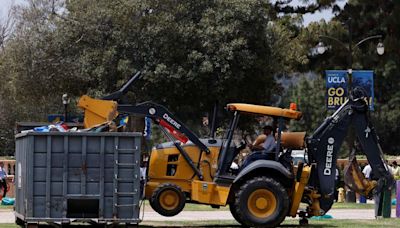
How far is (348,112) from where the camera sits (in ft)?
71.7

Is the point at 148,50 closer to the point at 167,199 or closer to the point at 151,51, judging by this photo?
the point at 151,51

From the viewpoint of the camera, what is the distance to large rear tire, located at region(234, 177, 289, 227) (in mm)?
19906

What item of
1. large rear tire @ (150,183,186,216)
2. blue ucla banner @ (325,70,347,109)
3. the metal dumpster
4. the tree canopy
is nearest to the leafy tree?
the tree canopy

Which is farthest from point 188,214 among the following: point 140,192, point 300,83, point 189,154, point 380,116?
point 300,83

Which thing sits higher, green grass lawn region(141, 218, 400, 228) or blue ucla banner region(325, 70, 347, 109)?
blue ucla banner region(325, 70, 347, 109)

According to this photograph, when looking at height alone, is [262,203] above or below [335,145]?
below

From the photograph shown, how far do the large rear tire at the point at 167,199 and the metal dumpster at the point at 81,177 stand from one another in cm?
242

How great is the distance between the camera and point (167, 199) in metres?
20.1

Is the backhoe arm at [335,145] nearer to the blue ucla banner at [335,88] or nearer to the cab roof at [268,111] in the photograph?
the cab roof at [268,111]

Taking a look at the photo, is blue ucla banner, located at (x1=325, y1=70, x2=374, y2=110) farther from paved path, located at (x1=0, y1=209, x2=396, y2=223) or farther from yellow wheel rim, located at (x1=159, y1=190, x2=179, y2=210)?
yellow wheel rim, located at (x1=159, y1=190, x2=179, y2=210)

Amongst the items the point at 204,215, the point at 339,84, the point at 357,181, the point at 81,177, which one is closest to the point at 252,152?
the point at 357,181

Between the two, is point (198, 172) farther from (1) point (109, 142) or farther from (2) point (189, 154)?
(1) point (109, 142)

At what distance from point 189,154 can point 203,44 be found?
22946mm

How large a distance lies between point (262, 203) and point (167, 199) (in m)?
2.03
